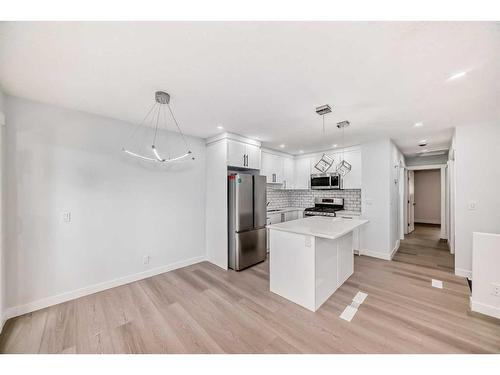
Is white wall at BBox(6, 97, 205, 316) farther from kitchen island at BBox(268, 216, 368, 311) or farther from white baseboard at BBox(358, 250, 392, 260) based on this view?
white baseboard at BBox(358, 250, 392, 260)

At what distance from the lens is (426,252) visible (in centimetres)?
430

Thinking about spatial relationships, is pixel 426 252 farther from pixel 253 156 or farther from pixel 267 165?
pixel 253 156

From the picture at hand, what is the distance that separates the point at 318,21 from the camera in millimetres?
1156

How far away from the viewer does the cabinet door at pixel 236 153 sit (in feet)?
11.3

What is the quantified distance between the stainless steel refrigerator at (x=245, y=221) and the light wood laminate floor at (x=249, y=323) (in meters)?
0.64

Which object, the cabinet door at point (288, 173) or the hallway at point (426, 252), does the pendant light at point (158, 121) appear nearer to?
the cabinet door at point (288, 173)

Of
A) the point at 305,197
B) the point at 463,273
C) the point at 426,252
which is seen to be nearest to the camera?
the point at 463,273

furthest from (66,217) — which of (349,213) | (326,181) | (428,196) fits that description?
(428,196)

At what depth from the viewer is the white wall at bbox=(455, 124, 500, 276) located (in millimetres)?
2828

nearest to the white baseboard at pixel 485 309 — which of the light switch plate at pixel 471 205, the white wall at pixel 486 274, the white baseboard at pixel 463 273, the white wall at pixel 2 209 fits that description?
the white wall at pixel 486 274

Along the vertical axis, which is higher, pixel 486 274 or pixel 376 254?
pixel 486 274

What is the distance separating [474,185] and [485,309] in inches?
71.4

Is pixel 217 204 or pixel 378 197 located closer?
pixel 217 204

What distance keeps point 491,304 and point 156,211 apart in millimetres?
4441
